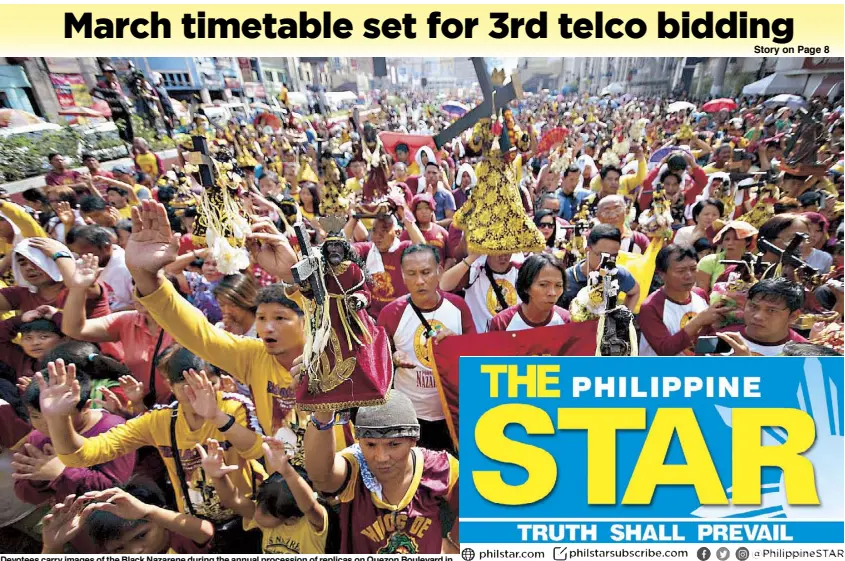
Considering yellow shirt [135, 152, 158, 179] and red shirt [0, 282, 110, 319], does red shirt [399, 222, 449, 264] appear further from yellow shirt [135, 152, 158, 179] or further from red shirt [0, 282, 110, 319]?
yellow shirt [135, 152, 158, 179]


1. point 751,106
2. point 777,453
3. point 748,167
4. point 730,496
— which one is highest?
point 751,106

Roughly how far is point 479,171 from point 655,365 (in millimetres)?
1632

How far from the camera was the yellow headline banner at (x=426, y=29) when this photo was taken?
1901 millimetres

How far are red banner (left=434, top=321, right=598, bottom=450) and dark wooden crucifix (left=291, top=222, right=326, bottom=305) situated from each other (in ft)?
2.71

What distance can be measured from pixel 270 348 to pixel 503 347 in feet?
3.29

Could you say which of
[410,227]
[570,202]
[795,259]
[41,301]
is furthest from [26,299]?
[570,202]

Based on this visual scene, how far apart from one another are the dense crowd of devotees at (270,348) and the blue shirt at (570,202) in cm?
107

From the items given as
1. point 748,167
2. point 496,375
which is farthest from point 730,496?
point 748,167

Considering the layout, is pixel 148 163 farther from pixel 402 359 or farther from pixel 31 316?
pixel 402 359

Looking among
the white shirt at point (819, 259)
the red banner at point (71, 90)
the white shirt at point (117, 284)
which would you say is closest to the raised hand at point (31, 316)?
the white shirt at point (117, 284)

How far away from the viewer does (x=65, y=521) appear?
5.74 ft

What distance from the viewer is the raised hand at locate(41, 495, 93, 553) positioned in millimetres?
1730

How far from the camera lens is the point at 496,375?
183 cm

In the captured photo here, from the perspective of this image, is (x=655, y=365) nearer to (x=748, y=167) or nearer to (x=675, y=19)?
(x=675, y=19)
